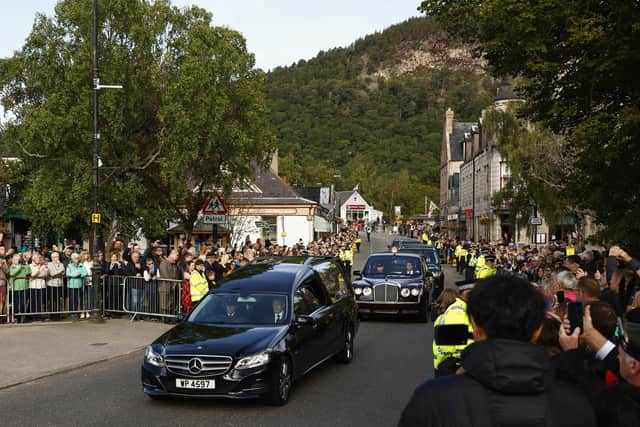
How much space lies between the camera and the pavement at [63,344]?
11578mm

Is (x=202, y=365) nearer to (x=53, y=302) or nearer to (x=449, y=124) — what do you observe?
(x=53, y=302)

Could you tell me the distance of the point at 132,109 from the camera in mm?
28875

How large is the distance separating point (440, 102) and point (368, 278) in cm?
17126

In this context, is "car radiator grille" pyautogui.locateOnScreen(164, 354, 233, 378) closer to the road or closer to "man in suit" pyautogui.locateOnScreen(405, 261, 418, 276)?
the road

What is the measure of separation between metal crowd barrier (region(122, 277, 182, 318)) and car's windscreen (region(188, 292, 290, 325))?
23.8 ft

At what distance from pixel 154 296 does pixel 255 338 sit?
9.14 metres

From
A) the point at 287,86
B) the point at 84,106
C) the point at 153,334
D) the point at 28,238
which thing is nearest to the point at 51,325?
the point at 153,334

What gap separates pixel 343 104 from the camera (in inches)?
6993

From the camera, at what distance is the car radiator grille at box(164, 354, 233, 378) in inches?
342

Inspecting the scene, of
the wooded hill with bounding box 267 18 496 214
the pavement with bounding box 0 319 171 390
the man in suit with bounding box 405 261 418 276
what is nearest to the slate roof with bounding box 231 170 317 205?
the man in suit with bounding box 405 261 418 276

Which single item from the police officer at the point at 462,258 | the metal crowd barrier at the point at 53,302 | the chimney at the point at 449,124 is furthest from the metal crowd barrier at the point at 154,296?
the chimney at the point at 449,124

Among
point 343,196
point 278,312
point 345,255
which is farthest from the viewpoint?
point 343,196

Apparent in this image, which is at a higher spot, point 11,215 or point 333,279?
point 11,215

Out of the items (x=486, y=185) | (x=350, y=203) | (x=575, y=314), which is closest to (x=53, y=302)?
(x=575, y=314)
